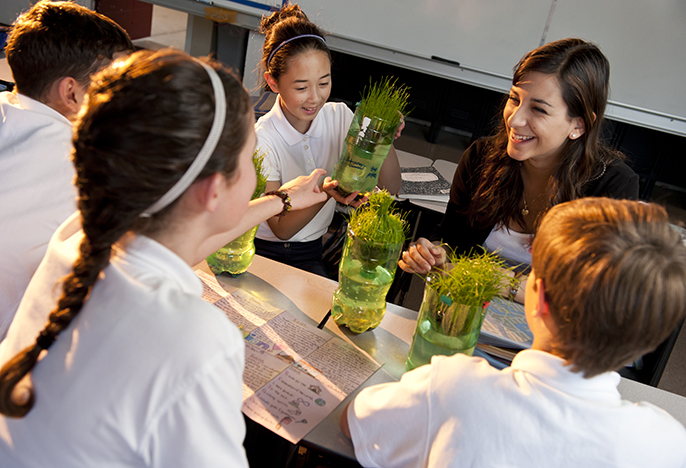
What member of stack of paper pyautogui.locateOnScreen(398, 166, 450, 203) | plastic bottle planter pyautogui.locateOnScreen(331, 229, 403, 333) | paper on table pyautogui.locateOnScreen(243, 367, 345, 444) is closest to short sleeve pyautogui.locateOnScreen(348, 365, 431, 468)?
paper on table pyautogui.locateOnScreen(243, 367, 345, 444)

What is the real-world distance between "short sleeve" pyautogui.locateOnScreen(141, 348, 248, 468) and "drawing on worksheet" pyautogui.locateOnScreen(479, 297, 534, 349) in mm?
845

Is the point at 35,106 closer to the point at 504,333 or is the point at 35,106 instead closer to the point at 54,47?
the point at 54,47

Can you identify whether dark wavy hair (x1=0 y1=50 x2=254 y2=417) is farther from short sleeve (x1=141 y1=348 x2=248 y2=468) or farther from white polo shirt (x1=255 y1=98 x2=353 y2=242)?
white polo shirt (x1=255 y1=98 x2=353 y2=242)

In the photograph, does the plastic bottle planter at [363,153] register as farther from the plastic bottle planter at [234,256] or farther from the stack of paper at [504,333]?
the stack of paper at [504,333]

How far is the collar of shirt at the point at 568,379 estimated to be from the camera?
83 cm

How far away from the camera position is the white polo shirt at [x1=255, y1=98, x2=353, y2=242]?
79.4 inches

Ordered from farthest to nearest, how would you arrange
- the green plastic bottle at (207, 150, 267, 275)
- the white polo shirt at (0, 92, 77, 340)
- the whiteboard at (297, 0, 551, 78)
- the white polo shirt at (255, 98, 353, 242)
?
1. the whiteboard at (297, 0, 551, 78)
2. the white polo shirt at (255, 98, 353, 242)
3. the green plastic bottle at (207, 150, 267, 275)
4. the white polo shirt at (0, 92, 77, 340)

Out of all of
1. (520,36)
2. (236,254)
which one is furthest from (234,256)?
(520,36)

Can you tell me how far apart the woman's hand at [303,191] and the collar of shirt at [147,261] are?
2.26 feet

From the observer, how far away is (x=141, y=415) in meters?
0.69

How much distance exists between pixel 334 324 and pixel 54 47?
1.05 metres

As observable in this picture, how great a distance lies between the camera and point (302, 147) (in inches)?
82.3

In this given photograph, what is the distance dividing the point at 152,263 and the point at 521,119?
1416 millimetres

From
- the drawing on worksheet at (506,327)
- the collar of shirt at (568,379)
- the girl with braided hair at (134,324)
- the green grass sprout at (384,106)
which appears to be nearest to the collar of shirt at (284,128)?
the green grass sprout at (384,106)
